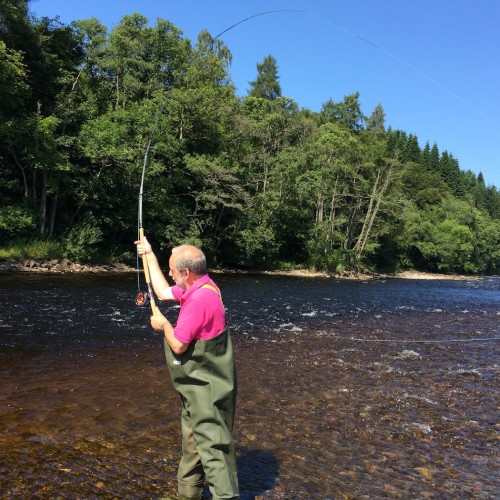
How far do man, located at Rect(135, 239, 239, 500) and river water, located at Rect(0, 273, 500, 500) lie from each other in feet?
2.99

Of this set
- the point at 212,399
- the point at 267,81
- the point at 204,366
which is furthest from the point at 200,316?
the point at 267,81

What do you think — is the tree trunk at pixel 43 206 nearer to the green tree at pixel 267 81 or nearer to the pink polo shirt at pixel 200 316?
the pink polo shirt at pixel 200 316

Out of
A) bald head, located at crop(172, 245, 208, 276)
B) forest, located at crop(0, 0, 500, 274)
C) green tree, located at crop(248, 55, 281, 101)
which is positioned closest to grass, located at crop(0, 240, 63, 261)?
forest, located at crop(0, 0, 500, 274)

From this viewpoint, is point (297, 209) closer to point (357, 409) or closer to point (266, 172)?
point (266, 172)

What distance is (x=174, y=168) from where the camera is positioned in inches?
1379

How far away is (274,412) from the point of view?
626 centimetres

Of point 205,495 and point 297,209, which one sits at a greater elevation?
point 297,209

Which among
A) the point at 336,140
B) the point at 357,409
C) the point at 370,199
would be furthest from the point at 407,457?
the point at 370,199

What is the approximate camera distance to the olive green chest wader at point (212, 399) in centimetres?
341

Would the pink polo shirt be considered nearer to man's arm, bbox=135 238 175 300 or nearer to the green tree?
man's arm, bbox=135 238 175 300

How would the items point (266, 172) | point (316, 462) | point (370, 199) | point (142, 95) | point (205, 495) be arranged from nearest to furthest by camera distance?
point (205, 495)
point (316, 462)
point (142, 95)
point (266, 172)
point (370, 199)

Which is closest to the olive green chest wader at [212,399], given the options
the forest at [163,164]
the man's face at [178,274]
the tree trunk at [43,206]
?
the man's face at [178,274]

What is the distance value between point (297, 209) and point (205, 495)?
1611 inches

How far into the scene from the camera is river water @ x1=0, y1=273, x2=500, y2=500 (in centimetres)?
441
